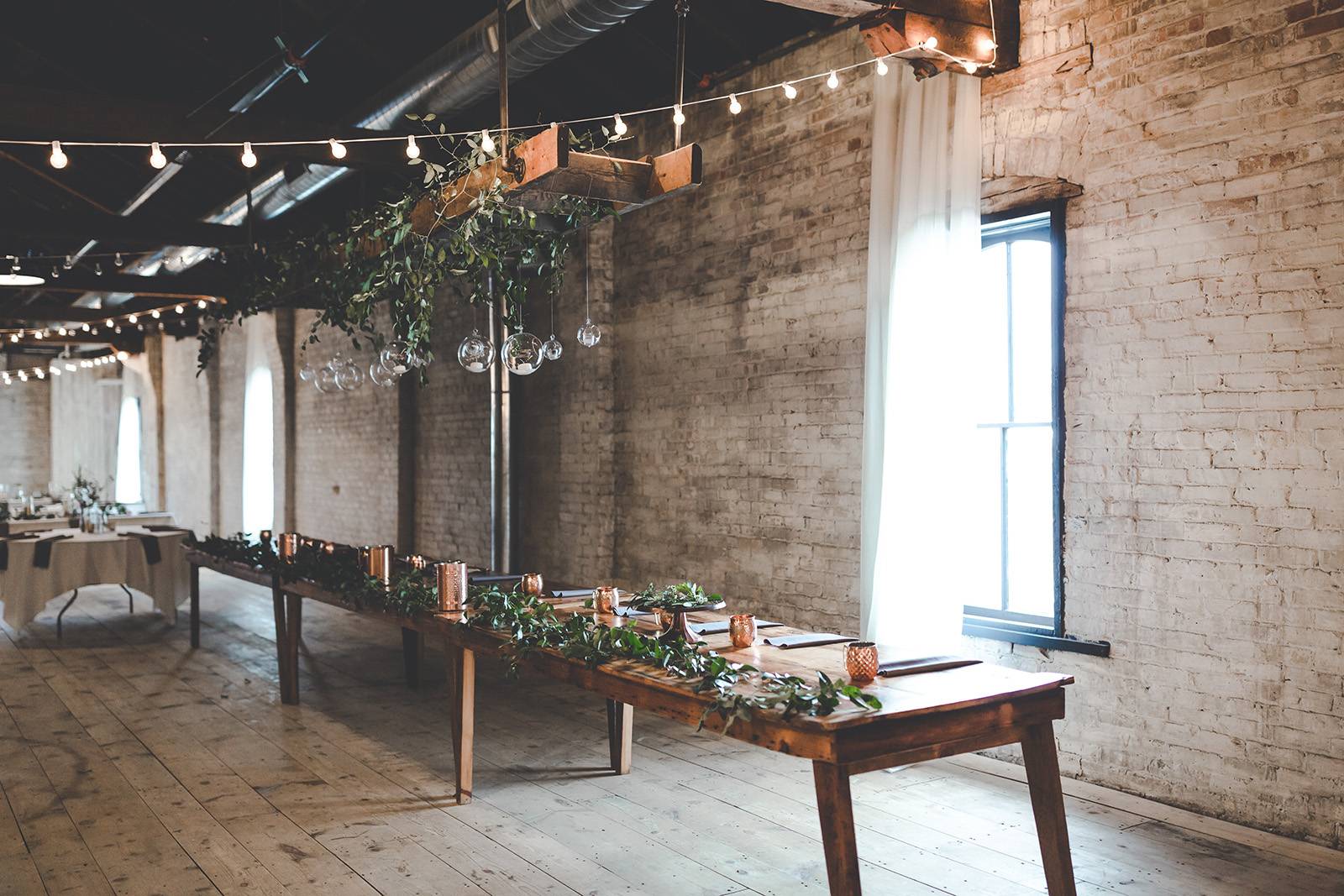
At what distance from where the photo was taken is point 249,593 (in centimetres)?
1062

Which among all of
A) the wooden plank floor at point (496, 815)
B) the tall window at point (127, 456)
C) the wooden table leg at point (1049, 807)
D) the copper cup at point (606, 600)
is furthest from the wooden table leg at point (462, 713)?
the tall window at point (127, 456)

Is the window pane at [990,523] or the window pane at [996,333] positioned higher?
the window pane at [996,333]

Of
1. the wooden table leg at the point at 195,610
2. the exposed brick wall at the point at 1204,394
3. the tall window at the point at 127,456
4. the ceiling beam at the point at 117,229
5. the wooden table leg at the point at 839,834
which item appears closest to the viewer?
the wooden table leg at the point at 839,834

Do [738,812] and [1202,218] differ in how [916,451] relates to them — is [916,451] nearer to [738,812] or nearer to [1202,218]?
[1202,218]

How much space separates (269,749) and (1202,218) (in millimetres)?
5066

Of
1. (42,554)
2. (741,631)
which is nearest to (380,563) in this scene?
(741,631)

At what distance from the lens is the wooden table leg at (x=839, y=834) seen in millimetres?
2623

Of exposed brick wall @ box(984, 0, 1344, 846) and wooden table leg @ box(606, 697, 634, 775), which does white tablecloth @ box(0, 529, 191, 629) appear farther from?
exposed brick wall @ box(984, 0, 1344, 846)

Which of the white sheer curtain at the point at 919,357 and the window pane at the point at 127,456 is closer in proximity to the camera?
the white sheer curtain at the point at 919,357

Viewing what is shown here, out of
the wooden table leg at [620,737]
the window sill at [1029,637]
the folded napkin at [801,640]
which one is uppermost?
the folded napkin at [801,640]

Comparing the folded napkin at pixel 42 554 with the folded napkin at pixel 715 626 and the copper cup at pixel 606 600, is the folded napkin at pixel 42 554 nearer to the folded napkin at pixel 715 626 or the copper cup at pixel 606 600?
the copper cup at pixel 606 600

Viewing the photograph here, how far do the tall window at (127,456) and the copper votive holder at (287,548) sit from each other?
15.9 m

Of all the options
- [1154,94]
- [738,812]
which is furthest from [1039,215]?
[738,812]

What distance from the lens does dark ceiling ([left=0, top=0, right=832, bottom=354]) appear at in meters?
6.01
